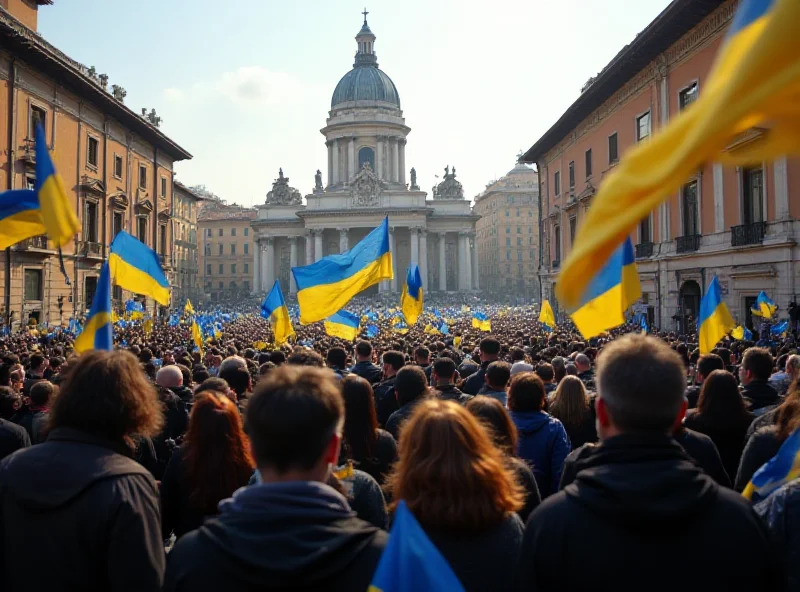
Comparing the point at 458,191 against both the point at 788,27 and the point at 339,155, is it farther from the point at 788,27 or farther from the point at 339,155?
the point at 788,27

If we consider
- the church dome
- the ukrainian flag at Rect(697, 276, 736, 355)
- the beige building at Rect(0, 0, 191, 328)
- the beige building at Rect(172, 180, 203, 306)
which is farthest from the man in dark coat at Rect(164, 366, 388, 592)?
the church dome

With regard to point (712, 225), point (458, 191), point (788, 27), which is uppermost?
point (458, 191)

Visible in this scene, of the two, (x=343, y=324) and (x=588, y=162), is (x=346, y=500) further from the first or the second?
(x=588, y=162)

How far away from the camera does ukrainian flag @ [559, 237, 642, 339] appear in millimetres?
7094

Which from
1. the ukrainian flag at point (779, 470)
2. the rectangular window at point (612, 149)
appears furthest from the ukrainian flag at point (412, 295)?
the rectangular window at point (612, 149)

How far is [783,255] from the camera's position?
1939 centimetres

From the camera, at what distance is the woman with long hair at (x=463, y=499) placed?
2.72 m

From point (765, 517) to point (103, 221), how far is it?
124 ft

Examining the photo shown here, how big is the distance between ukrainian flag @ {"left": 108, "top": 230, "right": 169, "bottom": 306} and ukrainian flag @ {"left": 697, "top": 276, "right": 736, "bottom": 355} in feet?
27.2

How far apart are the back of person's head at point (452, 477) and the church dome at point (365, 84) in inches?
3800

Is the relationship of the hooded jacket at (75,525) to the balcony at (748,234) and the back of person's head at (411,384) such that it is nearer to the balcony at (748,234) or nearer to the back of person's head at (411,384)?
the back of person's head at (411,384)

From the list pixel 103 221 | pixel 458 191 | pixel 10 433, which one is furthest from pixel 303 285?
pixel 458 191

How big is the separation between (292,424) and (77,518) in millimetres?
1057

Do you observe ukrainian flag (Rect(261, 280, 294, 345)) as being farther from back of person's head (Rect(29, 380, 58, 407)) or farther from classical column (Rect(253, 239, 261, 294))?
classical column (Rect(253, 239, 261, 294))
